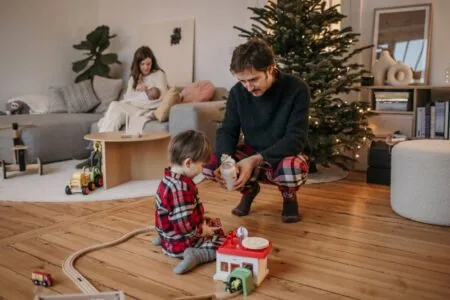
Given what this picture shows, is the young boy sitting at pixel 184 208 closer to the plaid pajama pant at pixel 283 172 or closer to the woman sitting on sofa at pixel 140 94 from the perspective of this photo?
the plaid pajama pant at pixel 283 172

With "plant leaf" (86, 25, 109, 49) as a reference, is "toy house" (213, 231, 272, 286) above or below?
below

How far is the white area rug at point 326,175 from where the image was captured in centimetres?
323

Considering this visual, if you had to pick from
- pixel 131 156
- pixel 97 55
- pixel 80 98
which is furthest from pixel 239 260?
pixel 97 55

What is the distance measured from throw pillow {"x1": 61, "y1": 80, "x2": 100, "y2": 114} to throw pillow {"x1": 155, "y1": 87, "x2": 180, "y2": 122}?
124 centimetres

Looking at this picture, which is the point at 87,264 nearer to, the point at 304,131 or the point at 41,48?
the point at 304,131

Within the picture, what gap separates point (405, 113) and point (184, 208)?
2.29 m

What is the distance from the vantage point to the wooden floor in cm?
154

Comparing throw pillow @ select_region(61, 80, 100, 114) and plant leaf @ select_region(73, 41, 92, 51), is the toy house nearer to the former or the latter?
throw pillow @ select_region(61, 80, 100, 114)

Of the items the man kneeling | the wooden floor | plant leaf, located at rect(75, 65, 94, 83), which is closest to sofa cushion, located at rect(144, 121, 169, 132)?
the wooden floor

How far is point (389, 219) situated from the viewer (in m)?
2.34

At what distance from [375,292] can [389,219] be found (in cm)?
91

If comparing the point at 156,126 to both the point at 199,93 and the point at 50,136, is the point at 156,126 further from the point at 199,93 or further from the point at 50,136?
the point at 50,136

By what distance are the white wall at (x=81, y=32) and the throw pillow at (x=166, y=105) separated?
0.93 m

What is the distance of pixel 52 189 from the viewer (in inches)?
117
